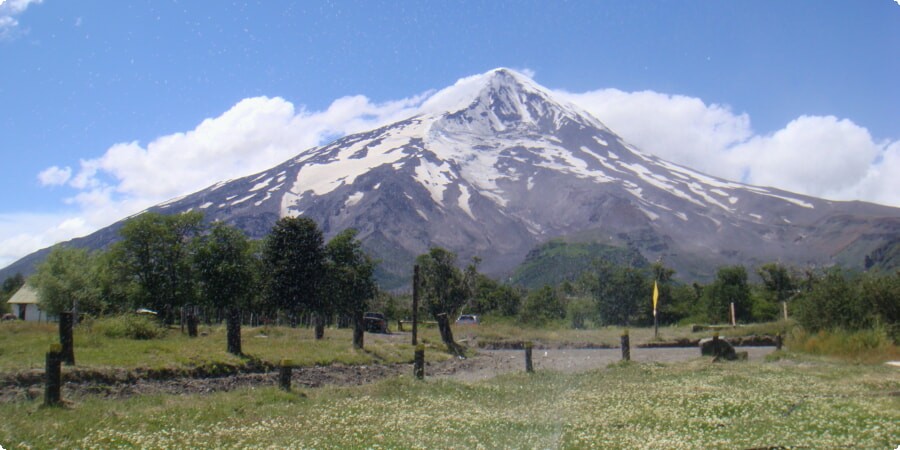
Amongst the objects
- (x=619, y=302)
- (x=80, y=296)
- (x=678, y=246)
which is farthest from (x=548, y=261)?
(x=80, y=296)

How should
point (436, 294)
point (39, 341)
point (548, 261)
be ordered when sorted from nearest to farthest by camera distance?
1. point (39, 341)
2. point (436, 294)
3. point (548, 261)

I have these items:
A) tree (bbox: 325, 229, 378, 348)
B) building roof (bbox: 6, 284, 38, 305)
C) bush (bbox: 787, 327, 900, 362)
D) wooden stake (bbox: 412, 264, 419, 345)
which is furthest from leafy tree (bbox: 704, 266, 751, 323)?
building roof (bbox: 6, 284, 38, 305)

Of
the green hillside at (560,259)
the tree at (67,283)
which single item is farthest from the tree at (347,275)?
the green hillside at (560,259)

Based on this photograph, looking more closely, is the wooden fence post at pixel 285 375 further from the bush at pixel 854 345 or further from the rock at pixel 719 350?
the bush at pixel 854 345

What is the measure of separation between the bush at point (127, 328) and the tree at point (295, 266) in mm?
12911

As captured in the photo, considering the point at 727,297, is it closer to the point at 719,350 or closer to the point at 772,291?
the point at 772,291

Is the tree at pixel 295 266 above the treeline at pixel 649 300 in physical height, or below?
above

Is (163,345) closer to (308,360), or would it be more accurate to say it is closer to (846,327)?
(308,360)

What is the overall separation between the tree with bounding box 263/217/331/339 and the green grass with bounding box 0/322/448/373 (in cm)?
778

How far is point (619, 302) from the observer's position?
65.4 m

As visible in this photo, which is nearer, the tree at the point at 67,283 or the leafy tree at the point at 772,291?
the tree at the point at 67,283

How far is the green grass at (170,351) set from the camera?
17.3 metres

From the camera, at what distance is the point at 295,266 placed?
38.4m

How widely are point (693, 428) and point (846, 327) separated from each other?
17.2 metres
